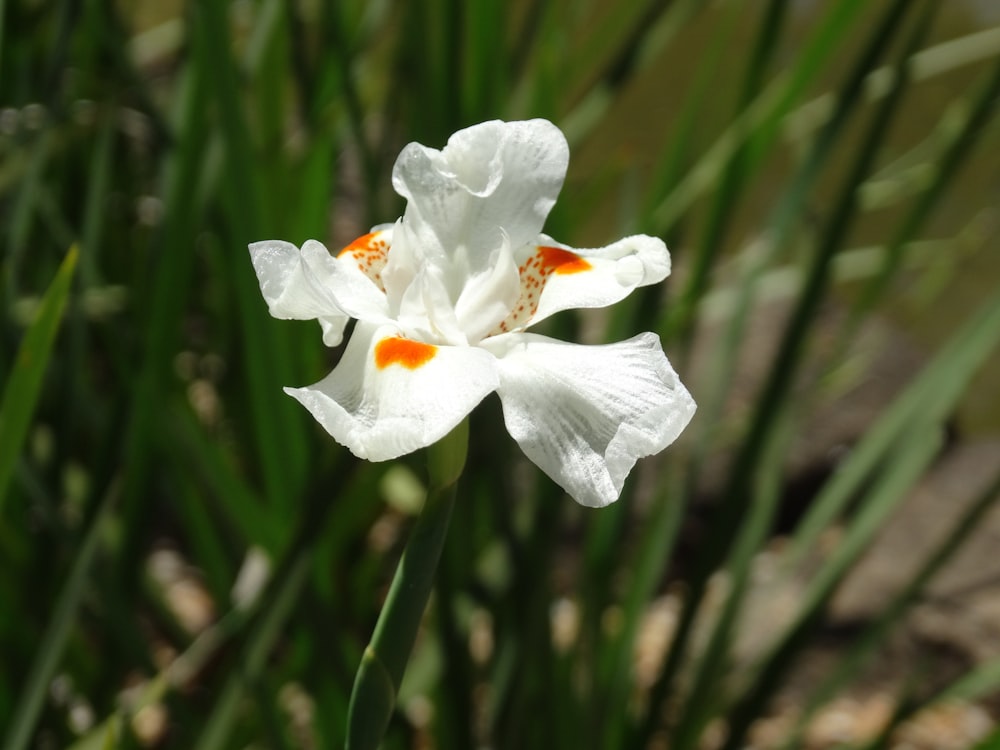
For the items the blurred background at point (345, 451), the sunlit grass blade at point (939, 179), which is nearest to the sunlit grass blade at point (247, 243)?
the blurred background at point (345, 451)

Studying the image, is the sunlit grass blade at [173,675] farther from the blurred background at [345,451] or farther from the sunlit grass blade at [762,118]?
the sunlit grass blade at [762,118]

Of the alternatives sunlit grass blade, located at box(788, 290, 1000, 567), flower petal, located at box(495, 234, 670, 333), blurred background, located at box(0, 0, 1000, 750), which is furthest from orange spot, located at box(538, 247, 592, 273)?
sunlit grass blade, located at box(788, 290, 1000, 567)

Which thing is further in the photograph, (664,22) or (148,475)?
(664,22)

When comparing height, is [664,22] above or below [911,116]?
below

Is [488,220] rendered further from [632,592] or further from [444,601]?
[632,592]

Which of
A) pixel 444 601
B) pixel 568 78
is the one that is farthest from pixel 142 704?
pixel 568 78

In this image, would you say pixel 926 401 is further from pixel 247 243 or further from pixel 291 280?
pixel 291 280
